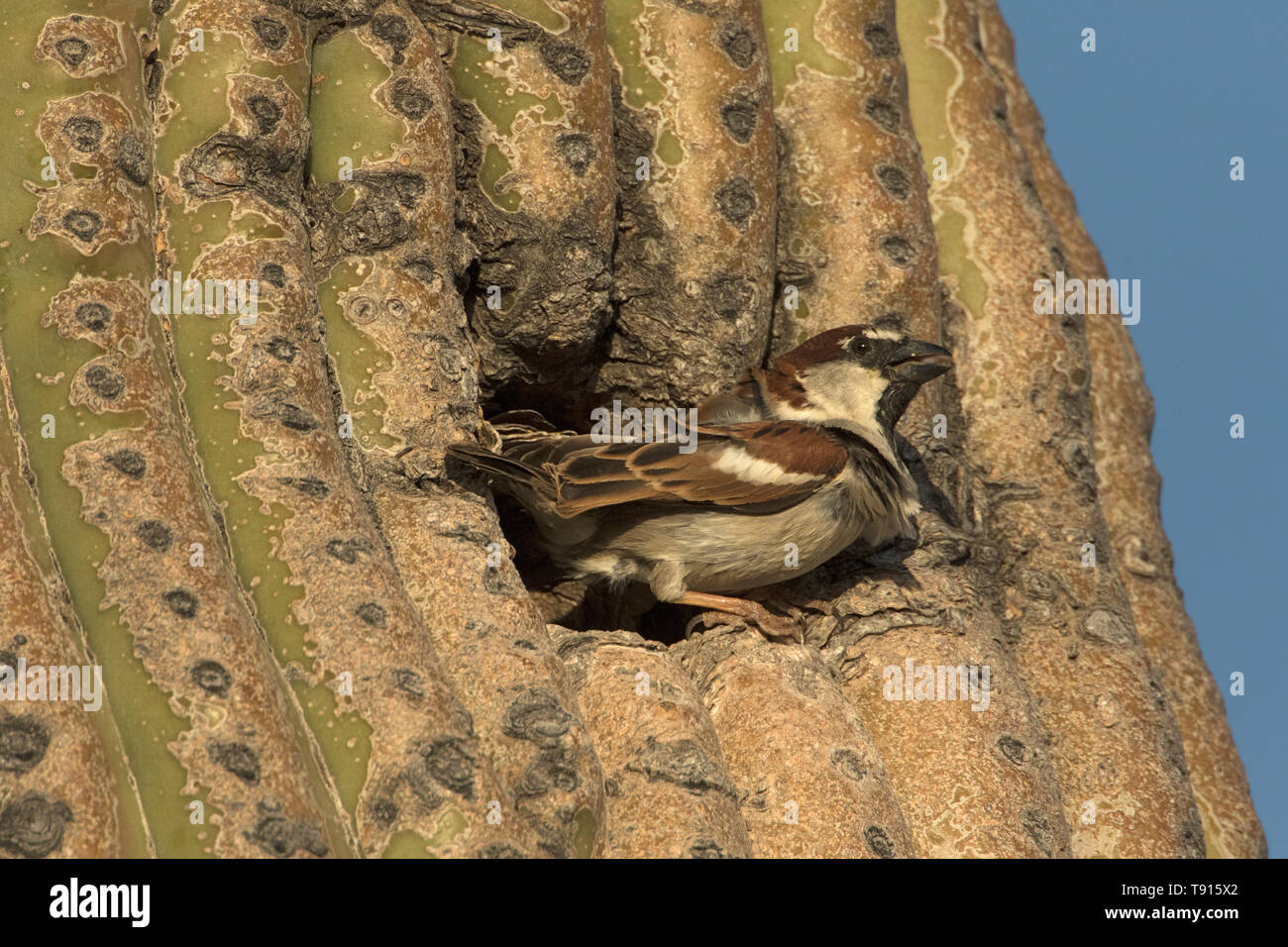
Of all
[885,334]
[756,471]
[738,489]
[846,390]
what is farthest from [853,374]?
[738,489]

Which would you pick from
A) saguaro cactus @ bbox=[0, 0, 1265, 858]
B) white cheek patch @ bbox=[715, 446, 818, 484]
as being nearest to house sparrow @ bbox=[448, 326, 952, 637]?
white cheek patch @ bbox=[715, 446, 818, 484]

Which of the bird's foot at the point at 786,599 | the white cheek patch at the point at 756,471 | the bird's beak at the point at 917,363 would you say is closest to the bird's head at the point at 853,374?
the bird's beak at the point at 917,363

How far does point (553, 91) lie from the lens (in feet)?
22.5

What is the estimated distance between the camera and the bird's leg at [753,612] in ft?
23.3

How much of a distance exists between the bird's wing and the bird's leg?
18.6 inches

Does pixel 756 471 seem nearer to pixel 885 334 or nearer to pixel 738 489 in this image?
pixel 738 489

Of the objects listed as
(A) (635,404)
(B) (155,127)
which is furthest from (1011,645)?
(B) (155,127)

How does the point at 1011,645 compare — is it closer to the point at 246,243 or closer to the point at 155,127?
the point at 246,243

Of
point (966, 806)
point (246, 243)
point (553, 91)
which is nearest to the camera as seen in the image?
point (246, 243)

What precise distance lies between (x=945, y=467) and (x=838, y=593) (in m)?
1.01

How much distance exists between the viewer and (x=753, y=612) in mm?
7145

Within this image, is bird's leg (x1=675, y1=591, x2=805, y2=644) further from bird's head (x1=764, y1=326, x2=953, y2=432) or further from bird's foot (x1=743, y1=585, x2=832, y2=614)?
bird's head (x1=764, y1=326, x2=953, y2=432)

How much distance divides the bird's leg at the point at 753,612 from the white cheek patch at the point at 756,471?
0.61 meters

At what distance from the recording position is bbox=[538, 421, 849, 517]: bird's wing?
6.89 metres
